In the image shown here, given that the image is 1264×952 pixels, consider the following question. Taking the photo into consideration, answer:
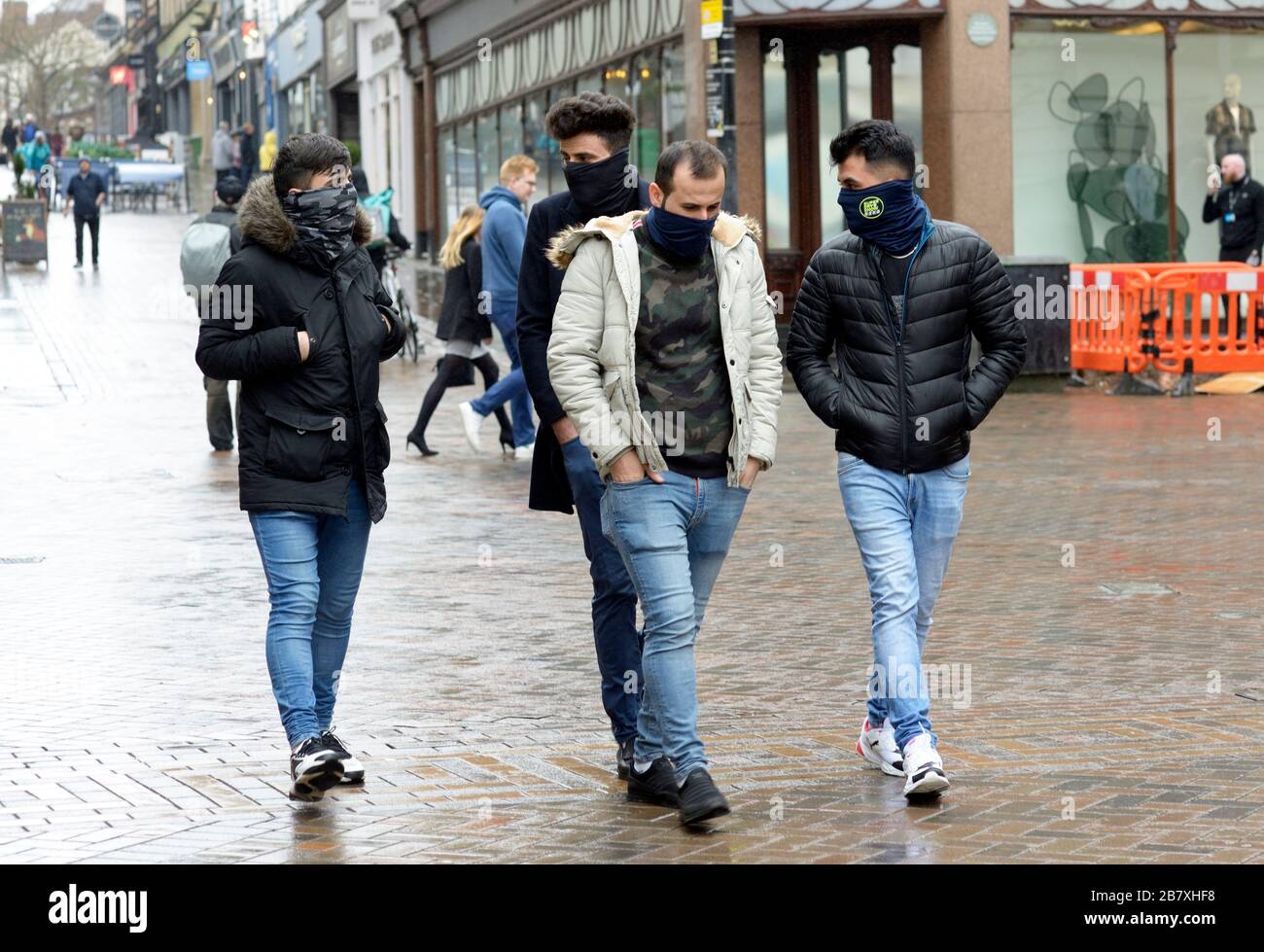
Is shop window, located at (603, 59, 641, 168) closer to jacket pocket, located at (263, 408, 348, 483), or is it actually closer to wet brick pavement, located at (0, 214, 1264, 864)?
wet brick pavement, located at (0, 214, 1264, 864)

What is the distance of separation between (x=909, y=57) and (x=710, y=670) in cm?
1514

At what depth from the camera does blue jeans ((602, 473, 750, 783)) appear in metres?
5.41

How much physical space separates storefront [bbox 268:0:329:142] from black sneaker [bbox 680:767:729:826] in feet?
141

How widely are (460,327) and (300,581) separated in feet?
27.2

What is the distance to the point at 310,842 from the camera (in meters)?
5.24

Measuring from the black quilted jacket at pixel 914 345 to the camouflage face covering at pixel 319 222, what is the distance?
1.28 meters

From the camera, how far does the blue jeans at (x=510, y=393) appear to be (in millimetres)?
12852

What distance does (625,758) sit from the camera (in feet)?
19.2

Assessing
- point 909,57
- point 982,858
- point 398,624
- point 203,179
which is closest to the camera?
point 982,858

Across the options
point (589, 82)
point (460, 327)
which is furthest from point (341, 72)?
point (460, 327)

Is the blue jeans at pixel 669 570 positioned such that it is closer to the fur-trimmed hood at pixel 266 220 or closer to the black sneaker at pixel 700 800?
the black sneaker at pixel 700 800

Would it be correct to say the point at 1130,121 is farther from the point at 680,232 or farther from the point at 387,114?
the point at 387,114
